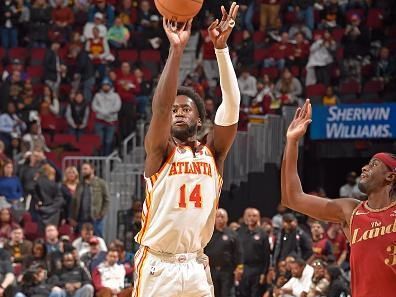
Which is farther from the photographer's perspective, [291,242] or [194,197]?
[291,242]

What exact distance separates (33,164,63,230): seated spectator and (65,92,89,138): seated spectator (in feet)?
10.3

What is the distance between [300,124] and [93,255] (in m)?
8.79

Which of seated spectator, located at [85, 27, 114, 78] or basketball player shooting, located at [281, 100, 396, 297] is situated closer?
basketball player shooting, located at [281, 100, 396, 297]

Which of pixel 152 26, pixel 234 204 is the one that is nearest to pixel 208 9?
pixel 152 26

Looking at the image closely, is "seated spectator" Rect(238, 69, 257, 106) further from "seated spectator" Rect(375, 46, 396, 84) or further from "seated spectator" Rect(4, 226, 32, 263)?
"seated spectator" Rect(4, 226, 32, 263)

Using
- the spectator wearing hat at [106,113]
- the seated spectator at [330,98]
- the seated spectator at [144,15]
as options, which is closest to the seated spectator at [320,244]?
the seated spectator at [330,98]

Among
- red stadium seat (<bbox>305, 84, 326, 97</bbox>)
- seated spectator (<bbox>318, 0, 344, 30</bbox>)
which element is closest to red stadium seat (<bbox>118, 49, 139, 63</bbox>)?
red stadium seat (<bbox>305, 84, 326, 97</bbox>)

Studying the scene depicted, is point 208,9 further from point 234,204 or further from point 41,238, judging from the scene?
point 41,238

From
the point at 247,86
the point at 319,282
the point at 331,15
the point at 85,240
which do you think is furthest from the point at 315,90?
the point at 319,282

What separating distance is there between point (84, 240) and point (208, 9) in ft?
24.8

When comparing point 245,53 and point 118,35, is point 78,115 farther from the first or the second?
point 245,53

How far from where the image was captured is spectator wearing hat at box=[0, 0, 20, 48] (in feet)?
73.3

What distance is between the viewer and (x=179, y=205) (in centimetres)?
675

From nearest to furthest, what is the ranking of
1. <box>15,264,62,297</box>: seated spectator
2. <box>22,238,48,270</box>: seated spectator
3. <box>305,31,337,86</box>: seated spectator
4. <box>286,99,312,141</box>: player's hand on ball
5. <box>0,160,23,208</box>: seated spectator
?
<box>286,99,312,141</box>: player's hand on ball → <box>15,264,62,297</box>: seated spectator → <box>22,238,48,270</box>: seated spectator → <box>0,160,23,208</box>: seated spectator → <box>305,31,337,86</box>: seated spectator
